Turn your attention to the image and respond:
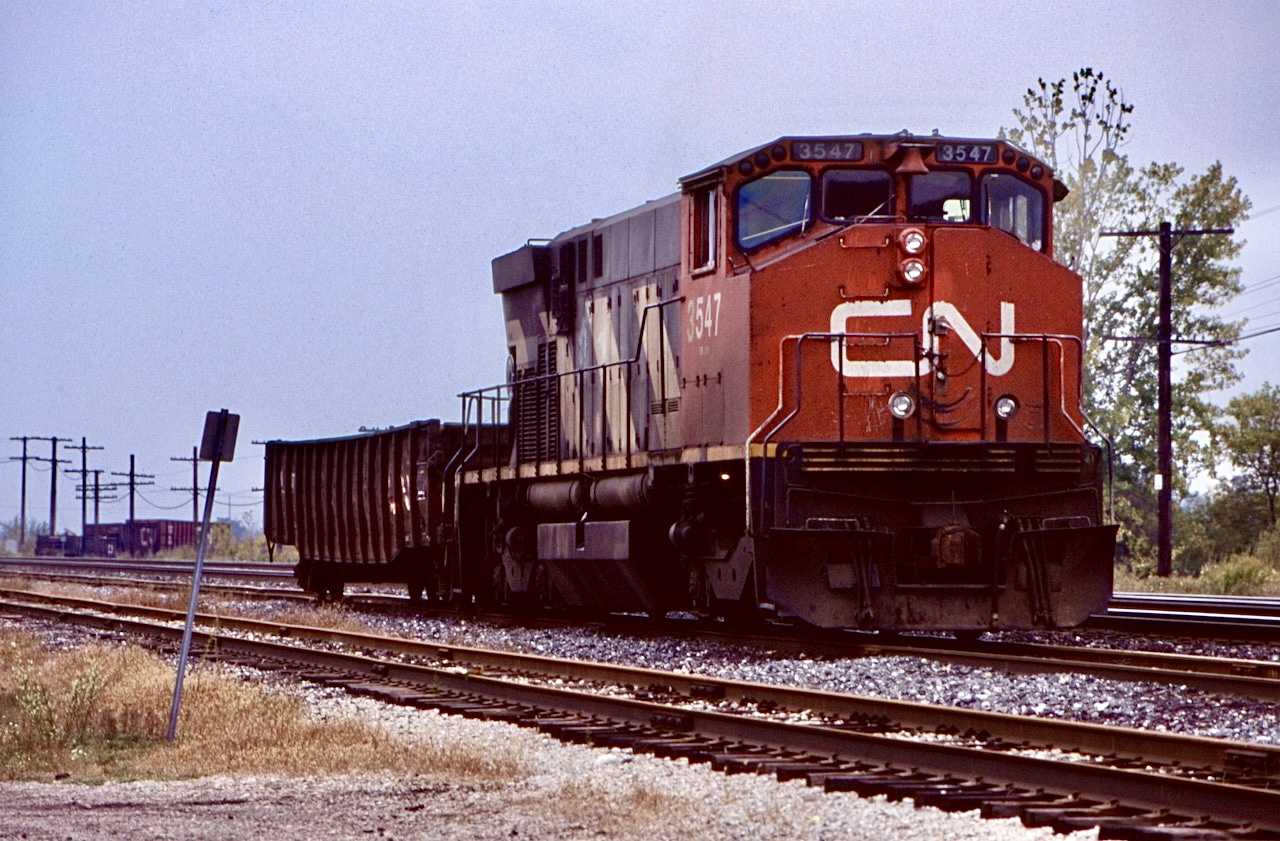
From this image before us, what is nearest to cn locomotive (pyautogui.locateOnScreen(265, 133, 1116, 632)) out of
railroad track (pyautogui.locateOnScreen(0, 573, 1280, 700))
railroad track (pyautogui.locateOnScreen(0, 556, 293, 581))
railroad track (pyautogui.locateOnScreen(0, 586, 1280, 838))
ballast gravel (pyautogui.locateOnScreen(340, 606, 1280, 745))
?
railroad track (pyautogui.locateOnScreen(0, 573, 1280, 700))

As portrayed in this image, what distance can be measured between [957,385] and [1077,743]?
5654mm

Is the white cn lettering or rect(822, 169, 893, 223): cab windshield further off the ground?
rect(822, 169, 893, 223): cab windshield

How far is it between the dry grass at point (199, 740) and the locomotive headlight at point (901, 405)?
16.7ft

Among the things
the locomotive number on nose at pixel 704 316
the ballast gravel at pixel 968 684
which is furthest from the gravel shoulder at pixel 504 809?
the locomotive number on nose at pixel 704 316

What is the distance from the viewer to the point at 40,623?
1959 cm

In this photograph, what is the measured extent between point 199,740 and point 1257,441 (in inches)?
1297

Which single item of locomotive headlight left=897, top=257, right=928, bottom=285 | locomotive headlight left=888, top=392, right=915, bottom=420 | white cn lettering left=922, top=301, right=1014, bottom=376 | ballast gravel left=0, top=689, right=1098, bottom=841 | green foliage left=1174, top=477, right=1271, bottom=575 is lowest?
ballast gravel left=0, top=689, right=1098, bottom=841

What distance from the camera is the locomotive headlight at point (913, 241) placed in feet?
42.4

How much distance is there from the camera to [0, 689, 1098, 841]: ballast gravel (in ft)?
20.3

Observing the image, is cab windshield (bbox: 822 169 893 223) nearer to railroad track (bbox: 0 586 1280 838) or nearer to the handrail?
the handrail

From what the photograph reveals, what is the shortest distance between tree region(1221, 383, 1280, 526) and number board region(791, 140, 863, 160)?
2630 cm

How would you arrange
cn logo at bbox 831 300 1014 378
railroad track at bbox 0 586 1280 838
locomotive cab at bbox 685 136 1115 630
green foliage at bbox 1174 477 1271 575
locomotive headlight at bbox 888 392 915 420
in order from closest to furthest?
railroad track at bbox 0 586 1280 838, locomotive cab at bbox 685 136 1115 630, locomotive headlight at bbox 888 392 915 420, cn logo at bbox 831 300 1014 378, green foliage at bbox 1174 477 1271 575

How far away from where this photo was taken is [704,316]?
13.9 metres

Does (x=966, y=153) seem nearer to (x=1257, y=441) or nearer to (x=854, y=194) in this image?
(x=854, y=194)
